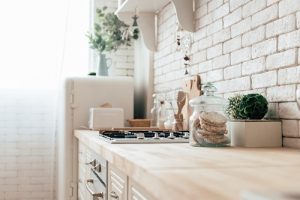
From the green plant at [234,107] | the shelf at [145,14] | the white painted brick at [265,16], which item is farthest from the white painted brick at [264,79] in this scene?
the shelf at [145,14]

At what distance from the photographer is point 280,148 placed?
1.70 meters

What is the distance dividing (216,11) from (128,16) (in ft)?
4.40

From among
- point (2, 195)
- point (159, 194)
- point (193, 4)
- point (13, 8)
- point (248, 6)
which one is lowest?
point (2, 195)

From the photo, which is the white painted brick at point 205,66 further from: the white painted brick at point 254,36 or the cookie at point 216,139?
the cookie at point 216,139

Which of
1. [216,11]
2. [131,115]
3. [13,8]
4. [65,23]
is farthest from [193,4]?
[13,8]

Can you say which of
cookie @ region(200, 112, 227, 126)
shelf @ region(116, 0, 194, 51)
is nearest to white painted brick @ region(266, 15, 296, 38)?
cookie @ region(200, 112, 227, 126)

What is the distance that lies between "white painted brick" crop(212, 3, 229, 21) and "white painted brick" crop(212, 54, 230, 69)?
0.22 m

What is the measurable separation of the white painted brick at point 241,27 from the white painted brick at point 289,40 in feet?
0.98

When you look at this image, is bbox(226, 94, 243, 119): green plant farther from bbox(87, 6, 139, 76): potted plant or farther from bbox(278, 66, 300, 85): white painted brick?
bbox(87, 6, 139, 76): potted plant

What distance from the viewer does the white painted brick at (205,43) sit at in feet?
8.41

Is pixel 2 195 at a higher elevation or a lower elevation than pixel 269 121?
lower

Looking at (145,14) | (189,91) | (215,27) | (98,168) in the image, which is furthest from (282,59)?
(145,14)

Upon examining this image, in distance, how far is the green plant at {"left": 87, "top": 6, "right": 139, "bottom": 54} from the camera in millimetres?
4012

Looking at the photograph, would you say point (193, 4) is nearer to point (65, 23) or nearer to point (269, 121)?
point (269, 121)
